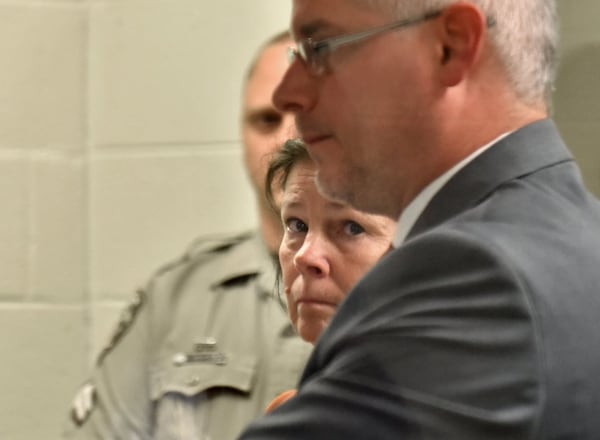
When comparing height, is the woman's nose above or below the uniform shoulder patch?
above

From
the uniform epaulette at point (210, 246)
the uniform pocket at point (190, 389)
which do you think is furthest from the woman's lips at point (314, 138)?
the uniform epaulette at point (210, 246)

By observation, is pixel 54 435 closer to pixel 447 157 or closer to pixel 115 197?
pixel 115 197

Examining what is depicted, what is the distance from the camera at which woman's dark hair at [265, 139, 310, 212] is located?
0.92 metres

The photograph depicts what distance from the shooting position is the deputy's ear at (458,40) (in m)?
0.73

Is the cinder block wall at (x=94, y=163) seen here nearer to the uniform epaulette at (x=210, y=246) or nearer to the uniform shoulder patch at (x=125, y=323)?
the uniform epaulette at (x=210, y=246)

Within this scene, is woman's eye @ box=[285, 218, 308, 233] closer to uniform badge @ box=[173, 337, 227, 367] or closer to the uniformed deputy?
the uniformed deputy

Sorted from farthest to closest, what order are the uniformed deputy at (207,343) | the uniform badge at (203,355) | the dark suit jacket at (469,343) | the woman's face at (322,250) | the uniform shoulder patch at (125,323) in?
the uniform shoulder patch at (125,323)
the uniform badge at (203,355)
the uniformed deputy at (207,343)
the woman's face at (322,250)
the dark suit jacket at (469,343)

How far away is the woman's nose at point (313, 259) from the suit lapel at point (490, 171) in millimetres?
178

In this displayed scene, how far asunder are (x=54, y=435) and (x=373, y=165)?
4.03 feet

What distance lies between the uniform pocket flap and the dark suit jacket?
66 cm

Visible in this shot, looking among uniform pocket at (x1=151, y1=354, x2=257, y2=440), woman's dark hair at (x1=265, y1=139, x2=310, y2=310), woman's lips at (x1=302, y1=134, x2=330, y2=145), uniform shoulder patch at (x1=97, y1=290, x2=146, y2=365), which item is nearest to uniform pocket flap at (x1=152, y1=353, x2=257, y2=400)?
uniform pocket at (x1=151, y1=354, x2=257, y2=440)

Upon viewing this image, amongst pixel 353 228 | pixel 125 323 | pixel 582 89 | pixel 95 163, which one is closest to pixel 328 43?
pixel 353 228

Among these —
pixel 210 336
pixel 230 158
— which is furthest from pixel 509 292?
pixel 230 158

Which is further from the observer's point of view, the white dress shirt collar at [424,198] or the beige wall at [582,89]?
the beige wall at [582,89]
